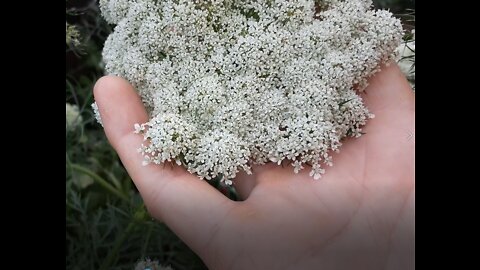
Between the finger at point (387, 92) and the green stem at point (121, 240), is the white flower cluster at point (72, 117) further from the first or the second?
the finger at point (387, 92)

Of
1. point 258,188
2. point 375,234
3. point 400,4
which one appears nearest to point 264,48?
point 258,188

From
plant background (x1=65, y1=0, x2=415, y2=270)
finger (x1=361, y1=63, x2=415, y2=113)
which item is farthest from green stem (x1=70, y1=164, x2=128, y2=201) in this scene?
finger (x1=361, y1=63, x2=415, y2=113)

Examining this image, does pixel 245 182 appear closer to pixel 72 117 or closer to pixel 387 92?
pixel 387 92

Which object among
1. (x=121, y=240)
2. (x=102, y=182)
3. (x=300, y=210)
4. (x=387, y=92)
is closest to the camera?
(x=300, y=210)

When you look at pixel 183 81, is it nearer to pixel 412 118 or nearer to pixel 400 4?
pixel 412 118

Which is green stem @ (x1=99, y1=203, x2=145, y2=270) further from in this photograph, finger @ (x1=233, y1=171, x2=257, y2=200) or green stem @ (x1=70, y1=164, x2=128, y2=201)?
finger @ (x1=233, y1=171, x2=257, y2=200)

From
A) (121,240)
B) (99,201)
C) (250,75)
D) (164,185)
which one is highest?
(250,75)

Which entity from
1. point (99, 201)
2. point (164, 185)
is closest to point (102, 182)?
point (99, 201)
